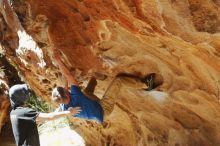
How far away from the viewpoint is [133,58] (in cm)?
475

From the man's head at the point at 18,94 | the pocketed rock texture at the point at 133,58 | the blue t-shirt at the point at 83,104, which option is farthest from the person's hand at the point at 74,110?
the pocketed rock texture at the point at 133,58

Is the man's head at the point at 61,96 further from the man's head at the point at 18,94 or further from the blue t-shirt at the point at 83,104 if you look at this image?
the man's head at the point at 18,94

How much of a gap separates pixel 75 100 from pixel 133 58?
2.86ft

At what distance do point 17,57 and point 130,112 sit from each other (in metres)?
1.69

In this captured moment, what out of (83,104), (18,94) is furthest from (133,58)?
(18,94)

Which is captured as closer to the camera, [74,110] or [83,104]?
[74,110]

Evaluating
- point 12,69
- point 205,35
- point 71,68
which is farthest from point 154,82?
point 12,69

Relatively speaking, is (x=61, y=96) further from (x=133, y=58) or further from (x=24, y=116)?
(x=133, y=58)

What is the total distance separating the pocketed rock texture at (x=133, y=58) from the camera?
3.88 meters

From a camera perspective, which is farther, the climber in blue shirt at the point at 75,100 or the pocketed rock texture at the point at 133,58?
the climber in blue shirt at the point at 75,100

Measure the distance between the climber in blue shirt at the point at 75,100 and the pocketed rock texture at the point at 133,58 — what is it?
1.43 feet

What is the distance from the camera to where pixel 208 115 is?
4.51 metres

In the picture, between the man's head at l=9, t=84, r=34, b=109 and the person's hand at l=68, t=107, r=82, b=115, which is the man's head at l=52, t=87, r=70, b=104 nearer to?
the person's hand at l=68, t=107, r=82, b=115

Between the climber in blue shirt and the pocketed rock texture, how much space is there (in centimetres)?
43
